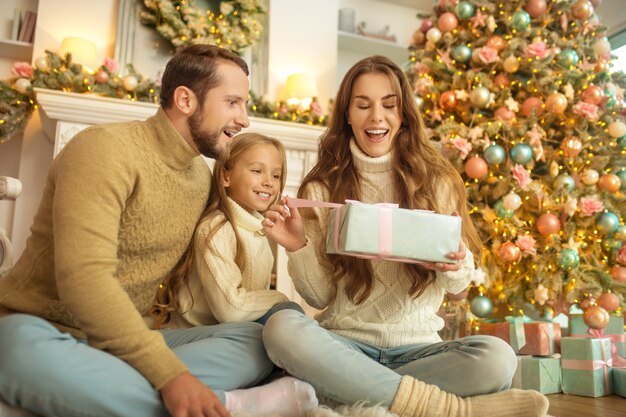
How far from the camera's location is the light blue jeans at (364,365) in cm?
105

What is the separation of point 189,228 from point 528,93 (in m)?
1.89

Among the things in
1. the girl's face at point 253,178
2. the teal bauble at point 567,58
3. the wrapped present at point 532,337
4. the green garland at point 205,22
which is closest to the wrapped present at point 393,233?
the girl's face at point 253,178

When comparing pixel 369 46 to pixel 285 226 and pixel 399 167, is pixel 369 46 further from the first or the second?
pixel 285 226

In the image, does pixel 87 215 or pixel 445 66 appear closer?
pixel 87 215

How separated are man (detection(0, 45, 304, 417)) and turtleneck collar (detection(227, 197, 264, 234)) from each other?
3.9 inches

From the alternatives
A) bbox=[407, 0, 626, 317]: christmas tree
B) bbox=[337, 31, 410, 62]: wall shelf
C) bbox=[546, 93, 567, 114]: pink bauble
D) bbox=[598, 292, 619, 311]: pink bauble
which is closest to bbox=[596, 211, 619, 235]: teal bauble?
bbox=[407, 0, 626, 317]: christmas tree

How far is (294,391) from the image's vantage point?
3.57 ft

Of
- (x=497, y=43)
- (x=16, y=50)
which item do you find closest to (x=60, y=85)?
(x=16, y=50)

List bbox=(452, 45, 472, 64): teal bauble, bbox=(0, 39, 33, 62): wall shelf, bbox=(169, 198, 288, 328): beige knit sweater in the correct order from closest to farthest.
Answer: bbox=(169, 198, 288, 328): beige knit sweater < bbox=(452, 45, 472, 64): teal bauble < bbox=(0, 39, 33, 62): wall shelf

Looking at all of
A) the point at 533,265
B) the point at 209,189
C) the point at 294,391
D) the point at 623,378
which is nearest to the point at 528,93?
the point at 533,265

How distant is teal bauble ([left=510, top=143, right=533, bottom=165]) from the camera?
2.25 meters

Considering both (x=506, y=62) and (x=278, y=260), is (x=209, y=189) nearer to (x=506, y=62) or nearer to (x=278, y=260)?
(x=278, y=260)

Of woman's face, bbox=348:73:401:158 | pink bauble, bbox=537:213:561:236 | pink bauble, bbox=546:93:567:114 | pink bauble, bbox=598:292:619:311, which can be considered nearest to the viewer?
woman's face, bbox=348:73:401:158

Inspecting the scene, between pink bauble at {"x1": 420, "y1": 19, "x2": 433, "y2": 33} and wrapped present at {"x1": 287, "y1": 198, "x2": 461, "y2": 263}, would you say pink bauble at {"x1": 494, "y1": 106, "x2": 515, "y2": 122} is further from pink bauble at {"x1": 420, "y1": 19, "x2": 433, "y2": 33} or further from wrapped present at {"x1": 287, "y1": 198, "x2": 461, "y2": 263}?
wrapped present at {"x1": 287, "y1": 198, "x2": 461, "y2": 263}
